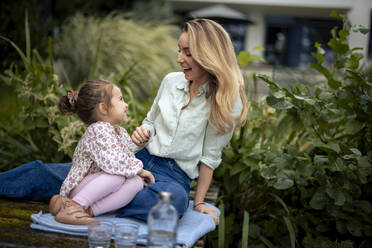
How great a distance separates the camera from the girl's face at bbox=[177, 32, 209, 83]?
85.7 inches

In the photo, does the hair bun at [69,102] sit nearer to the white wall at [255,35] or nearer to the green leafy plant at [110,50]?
the green leafy plant at [110,50]

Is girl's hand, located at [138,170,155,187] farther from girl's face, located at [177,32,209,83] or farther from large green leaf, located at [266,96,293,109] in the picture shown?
large green leaf, located at [266,96,293,109]

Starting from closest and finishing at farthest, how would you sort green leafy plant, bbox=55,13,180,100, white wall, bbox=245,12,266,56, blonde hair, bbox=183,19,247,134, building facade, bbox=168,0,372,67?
blonde hair, bbox=183,19,247,134, green leafy plant, bbox=55,13,180,100, building facade, bbox=168,0,372,67, white wall, bbox=245,12,266,56

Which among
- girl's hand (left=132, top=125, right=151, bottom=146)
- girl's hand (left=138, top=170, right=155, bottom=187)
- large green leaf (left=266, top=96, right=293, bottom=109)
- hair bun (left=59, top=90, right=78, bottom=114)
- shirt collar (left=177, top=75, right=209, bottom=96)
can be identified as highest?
shirt collar (left=177, top=75, right=209, bottom=96)

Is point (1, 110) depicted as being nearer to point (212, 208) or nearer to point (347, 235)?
point (212, 208)

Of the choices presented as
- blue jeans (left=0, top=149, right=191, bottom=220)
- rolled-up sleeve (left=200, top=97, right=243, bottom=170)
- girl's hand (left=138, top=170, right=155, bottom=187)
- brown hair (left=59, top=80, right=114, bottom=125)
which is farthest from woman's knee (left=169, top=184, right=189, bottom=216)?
brown hair (left=59, top=80, right=114, bottom=125)

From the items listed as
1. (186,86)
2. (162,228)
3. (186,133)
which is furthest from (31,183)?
(162,228)

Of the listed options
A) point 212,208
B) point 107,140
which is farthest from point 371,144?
point 107,140

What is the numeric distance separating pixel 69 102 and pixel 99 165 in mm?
399

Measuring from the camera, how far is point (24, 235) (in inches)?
68.9

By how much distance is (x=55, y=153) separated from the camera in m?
3.23

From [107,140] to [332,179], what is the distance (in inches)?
58.2

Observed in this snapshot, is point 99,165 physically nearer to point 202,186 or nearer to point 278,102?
point 202,186

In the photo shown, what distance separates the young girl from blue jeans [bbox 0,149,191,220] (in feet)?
0.20
